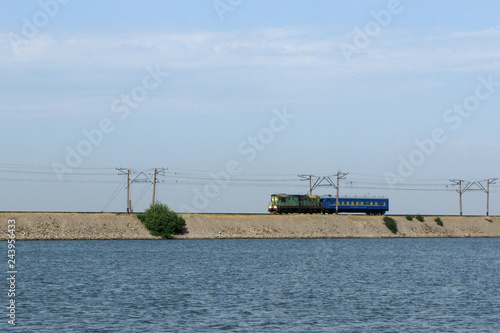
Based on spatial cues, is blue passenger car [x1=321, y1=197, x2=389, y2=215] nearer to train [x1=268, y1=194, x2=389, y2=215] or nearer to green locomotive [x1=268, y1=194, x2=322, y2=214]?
train [x1=268, y1=194, x2=389, y2=215]

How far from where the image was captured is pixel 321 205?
138m

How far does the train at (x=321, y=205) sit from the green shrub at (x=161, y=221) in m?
27.4

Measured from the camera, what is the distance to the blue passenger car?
13875 centimetres

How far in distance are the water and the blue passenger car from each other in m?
53.6

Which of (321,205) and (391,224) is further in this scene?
(321,205)

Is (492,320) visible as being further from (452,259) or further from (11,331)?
(452,259)

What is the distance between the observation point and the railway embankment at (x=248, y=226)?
104 meters

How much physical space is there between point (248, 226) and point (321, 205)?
2276 cm

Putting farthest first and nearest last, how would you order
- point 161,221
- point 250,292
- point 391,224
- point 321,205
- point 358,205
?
point 358,205, point 321,205, point 391,224, point 161,221, point 250,292

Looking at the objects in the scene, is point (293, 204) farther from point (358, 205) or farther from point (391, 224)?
point (391, 224)

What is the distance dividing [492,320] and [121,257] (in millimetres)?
Answer: 47427

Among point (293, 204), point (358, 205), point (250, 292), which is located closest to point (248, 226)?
point (293, 204)

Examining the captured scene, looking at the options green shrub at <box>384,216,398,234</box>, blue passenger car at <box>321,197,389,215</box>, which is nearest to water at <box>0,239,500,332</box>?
green shrub at <box>384,216,398,234</box>

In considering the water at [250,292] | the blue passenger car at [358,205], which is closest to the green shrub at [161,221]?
the water at [250,292]
